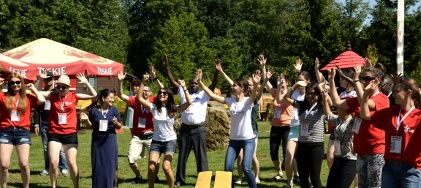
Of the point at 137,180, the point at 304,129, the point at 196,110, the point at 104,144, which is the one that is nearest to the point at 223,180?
the point at 304,129

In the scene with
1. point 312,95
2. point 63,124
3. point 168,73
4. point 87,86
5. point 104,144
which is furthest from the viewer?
point 168,73

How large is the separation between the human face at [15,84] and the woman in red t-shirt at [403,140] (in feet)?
18.4

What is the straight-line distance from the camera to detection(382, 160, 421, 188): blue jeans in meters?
5.90

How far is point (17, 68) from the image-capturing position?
15.5 meters

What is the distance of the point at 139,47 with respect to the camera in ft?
219

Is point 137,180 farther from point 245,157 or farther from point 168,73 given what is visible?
point 245,157

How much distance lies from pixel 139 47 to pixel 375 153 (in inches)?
2402

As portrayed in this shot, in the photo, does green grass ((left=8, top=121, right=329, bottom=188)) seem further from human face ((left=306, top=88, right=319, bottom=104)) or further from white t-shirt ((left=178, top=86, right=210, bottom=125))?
human face ((left=306, top=88, right=319, bottom=104))

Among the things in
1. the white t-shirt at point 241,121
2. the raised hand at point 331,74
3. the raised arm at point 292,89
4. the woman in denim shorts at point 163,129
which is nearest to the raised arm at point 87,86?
the woman in denim shorts at point 163,129

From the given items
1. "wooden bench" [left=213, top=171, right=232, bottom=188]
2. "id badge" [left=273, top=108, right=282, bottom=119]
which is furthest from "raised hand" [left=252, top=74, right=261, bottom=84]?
"wooden bench" [left=213, top=171, right=232, bottom=188]

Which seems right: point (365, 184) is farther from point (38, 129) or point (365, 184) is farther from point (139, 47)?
point (139, 47)

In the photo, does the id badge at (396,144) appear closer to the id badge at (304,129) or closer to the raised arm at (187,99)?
the id badge at (304,129)

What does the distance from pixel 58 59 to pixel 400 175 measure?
45.9 feet

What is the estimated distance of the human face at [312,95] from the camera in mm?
8594
